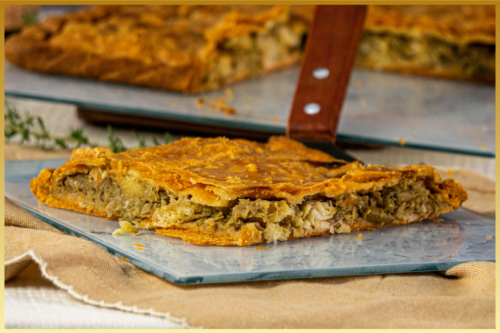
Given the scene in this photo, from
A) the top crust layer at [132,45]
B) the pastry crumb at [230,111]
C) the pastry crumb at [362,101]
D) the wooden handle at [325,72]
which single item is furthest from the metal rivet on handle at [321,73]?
the top crust layer at [132,45]

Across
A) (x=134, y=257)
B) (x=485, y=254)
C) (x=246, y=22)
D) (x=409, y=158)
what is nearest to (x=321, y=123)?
(x=409, y=158)

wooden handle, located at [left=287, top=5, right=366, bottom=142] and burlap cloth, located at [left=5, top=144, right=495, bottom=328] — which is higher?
wooden handle, located at [left=287, top=5, right=366, bottom=142]

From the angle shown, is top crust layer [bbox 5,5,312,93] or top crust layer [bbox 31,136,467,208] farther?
top crust layer [bbox 5,5,312,93]

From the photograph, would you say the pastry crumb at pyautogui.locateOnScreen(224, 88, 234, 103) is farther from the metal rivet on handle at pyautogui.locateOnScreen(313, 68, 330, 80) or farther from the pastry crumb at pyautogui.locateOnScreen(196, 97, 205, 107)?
the metal rivet on handle at pyautogui.locateOnScreen(313, 68, 330, 80)

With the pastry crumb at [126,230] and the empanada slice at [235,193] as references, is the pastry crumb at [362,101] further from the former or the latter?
the pastry crumb at [126,230]

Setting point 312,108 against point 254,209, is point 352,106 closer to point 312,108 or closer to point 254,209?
point 312,108

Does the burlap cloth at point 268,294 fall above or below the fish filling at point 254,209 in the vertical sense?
below

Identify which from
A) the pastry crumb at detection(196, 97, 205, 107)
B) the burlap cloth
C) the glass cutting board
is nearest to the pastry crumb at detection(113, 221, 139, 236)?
the burlap cloth

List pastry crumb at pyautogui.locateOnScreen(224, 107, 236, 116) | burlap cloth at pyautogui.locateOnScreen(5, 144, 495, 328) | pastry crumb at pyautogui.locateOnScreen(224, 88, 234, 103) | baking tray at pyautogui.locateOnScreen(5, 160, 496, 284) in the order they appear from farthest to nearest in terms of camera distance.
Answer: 1. pastry crumb at pyautogui.locateOnScreen(224, 88, 234, 103)
2. pastry crumb at pyautogui.locateOnScreen(224, 107, 236, 116)
3. baking tray at pyautogui.locateOnScreen(5, 160, 496, 284)
4. burlap cloth at pyautogui.locateOnScreen(5, 144, 495, 328)
